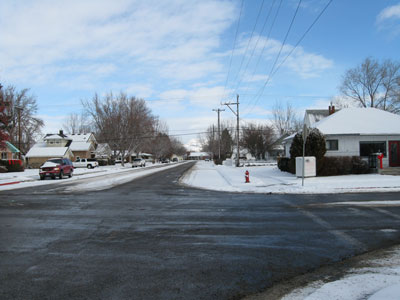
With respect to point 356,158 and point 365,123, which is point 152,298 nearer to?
point 356,158

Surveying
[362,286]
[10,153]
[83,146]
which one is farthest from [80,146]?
[362,286]

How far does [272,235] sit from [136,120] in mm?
55915

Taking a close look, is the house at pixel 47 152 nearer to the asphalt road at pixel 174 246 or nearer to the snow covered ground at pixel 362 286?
the asphalt road at pixel 174 246

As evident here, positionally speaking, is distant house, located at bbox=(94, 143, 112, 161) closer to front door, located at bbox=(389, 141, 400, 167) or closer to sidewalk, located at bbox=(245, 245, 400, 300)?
front door, located at bbox=(389, 141, 400, 167)

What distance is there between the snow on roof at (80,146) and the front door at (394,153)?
202 feet

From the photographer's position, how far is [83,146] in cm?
7244

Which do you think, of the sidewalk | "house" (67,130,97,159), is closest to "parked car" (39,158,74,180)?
the sidewalk

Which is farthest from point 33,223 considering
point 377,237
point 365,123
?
point 365,123

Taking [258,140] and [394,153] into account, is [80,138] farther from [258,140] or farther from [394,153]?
[394,153]

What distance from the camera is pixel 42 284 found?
4.45 m

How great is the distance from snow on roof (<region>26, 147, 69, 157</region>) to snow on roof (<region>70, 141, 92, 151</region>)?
21.8 ft

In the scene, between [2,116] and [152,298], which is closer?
[152,298]

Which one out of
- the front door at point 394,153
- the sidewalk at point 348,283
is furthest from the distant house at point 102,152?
the sidewalk at point 348,283

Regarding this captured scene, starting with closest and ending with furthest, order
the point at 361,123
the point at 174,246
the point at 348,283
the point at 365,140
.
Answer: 1. the point at 348,283
2. the point at 174,246
3. the point at 365,140
4. the point at 361,123
